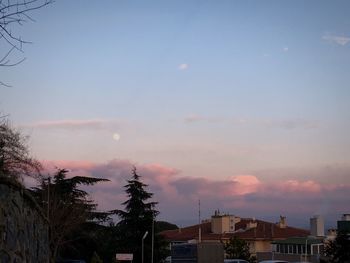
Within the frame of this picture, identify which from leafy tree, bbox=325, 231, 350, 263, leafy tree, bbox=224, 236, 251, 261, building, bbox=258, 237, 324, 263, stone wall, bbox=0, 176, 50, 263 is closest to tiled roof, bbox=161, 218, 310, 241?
building, bbox=258, 237, 324, 263

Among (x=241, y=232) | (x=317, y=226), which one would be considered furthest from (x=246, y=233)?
(x=317, y=226)

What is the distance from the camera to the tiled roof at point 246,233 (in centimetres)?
8150

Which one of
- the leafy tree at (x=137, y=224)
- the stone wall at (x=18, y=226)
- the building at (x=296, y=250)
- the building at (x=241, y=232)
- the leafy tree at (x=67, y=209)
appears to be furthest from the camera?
the building at (x=241, y=232)

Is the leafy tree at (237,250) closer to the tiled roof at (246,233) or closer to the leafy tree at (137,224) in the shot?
the leafy tree at (137,224)

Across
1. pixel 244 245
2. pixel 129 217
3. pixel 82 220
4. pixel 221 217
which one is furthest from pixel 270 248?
pixel 82 220

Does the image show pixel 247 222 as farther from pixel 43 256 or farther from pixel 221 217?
pixel 43 256

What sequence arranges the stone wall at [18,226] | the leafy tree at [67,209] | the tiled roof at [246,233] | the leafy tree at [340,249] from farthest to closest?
the tiled roof at [246,233] < the leafy tree at [67,209] < the leafy tree at [340,249] < the stone wall at [18,226]

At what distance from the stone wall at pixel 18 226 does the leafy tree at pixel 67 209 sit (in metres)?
33.3

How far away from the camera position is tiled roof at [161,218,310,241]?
8150 centimetres

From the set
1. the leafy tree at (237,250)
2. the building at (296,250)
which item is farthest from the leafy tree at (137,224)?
the building at (296,250)

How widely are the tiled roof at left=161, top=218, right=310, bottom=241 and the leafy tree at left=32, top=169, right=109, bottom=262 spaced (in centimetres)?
3149

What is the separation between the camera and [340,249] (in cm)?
3838

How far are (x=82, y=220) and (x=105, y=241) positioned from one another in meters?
12.3

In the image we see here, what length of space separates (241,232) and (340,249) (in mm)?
46146
